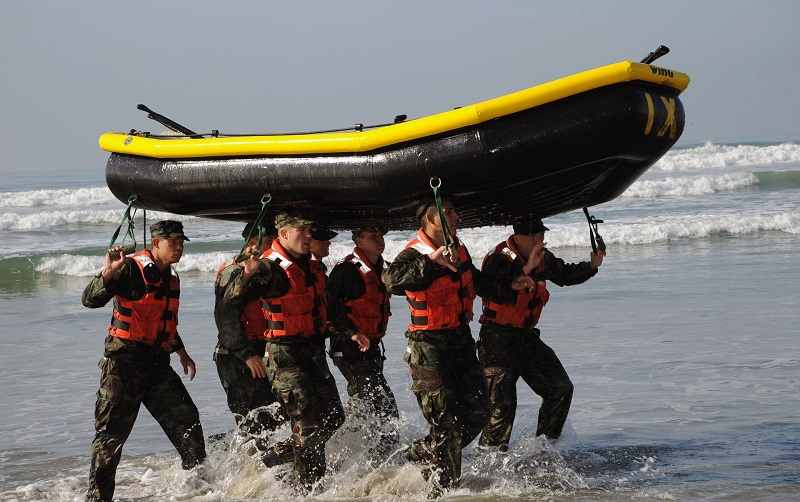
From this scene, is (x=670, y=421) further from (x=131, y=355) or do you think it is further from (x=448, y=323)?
(x=131, y=355)

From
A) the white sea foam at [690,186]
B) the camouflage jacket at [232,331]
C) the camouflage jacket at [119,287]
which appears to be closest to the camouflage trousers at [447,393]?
the camouflage jacket at [232,331]

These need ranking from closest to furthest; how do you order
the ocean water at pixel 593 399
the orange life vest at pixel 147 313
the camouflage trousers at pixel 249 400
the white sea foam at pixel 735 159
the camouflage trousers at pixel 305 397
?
1. the camouflage trousers at pixel 305 397
2. the orange life vest at pixel 147 313
3. the ocean water at pixel 593 399
4. the camouflage trousers at pixel 249 400
5. the white sea foam at pixel 735 159

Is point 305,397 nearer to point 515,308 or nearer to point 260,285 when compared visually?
point 260,285

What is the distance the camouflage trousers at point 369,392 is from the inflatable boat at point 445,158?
30.1 inches

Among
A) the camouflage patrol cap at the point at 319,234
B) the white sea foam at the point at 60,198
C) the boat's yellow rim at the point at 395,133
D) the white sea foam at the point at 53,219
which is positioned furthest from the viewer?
the white sea foam at the point at 60,198

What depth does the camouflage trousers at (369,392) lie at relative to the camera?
6.07m

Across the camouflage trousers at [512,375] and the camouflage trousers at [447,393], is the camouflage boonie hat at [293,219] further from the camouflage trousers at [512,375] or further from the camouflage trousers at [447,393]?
the camouflage trousers at [512,375]

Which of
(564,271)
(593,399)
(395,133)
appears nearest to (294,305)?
(395,133)

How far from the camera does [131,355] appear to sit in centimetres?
549

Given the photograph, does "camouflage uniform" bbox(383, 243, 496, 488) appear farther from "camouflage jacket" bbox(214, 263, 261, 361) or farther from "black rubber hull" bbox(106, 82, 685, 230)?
"camouflage jacket" bbox(214, 263, 261, 361)

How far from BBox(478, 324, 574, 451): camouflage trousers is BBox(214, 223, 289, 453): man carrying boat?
1238 millimetres

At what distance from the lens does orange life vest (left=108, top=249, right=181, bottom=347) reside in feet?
18.0

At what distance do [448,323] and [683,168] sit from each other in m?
29.3

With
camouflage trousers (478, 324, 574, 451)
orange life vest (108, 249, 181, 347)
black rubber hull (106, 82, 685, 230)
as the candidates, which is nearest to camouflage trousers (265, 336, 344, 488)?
orange life vest (108, 249, 181, 347)
